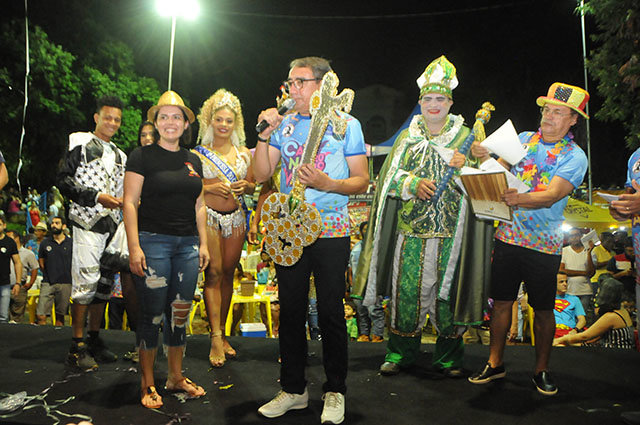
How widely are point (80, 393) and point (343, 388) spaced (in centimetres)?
174

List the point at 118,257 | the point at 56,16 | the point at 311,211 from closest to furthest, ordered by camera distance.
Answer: the point at 311,211, the point at 118,257, the point at 56,16

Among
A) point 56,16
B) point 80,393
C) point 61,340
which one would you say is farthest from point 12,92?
point 80,393

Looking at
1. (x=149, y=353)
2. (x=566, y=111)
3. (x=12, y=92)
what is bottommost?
(x=149, y=353)

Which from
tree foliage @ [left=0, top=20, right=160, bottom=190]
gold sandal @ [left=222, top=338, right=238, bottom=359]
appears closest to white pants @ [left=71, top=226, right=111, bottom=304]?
gold sandal @ [left=222, top=338, right=238, bottom=359]

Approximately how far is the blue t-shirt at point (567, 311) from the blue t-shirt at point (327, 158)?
14.8 ft

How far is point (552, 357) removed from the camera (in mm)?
4289

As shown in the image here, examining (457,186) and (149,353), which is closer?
(149,353)

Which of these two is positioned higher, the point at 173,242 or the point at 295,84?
the point at 295,84

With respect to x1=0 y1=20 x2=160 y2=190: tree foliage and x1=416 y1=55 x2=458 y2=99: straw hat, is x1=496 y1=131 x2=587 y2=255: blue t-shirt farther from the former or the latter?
x1=0 y1=20 x2=160 y2=190: tree foliage

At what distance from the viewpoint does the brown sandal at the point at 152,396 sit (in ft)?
10.3

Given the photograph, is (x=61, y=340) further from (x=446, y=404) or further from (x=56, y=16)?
(x=56, y=16)

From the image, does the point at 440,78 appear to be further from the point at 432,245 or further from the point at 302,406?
the point at 302,406

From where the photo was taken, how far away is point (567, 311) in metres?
6.47

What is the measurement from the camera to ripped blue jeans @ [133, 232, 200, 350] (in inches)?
125
